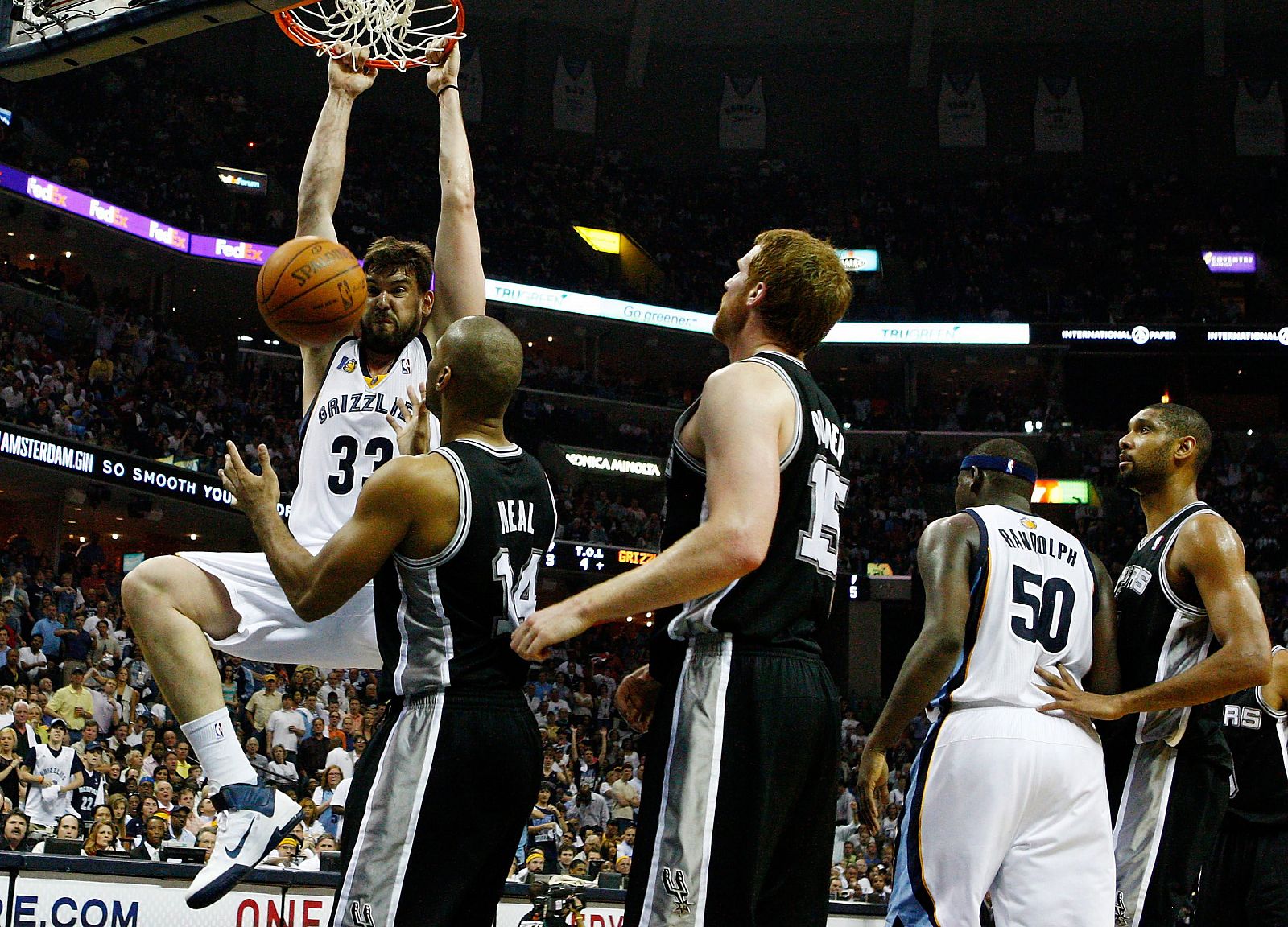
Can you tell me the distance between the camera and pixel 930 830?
13.8ft

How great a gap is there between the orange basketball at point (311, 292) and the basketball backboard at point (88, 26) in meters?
1.79

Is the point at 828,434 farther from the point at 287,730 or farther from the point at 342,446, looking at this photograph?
the point at 287,730

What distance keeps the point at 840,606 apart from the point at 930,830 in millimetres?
25761

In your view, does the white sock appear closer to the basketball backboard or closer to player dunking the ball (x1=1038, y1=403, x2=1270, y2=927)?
player dunking the ball (x1=1038, y1=403, x2=1270, y2=927)

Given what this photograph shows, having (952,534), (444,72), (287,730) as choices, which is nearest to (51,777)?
(287,730)

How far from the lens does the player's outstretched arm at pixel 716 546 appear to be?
2982 millimetres

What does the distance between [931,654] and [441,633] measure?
158 centimetres

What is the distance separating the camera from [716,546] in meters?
3.01

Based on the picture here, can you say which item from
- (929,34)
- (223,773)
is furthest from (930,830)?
(929,34)

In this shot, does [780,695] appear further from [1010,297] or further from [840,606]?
[1010,297]

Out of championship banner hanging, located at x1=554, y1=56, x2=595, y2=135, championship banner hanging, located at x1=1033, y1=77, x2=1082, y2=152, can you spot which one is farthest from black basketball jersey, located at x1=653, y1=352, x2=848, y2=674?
championship banner hanging, located at x1=1033, y1=77, x2=1082, y2=152

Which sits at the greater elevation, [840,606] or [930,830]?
[840,606]

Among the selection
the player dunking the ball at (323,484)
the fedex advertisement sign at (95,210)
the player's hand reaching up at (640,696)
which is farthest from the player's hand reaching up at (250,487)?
the fedex advertisement sign at (95,210)

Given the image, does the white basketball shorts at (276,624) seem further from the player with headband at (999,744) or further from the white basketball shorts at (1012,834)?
the white basketball shorts at (1012,834)
